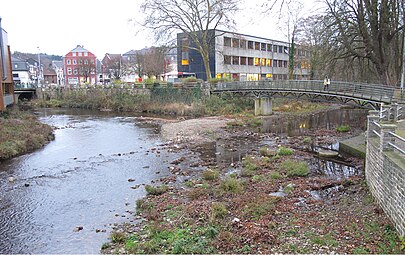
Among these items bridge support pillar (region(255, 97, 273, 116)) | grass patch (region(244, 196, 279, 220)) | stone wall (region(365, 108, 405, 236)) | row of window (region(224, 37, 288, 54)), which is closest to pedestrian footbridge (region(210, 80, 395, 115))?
bridge support pillar (region(255, 97, 273, 116))

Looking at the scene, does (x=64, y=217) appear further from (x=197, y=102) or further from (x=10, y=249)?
(x=197, y=102)

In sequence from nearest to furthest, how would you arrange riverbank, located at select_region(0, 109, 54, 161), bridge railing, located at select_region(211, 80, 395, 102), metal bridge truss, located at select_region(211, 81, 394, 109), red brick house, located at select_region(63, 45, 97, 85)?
riverbank, located at select_region(0, 109, 54, 161)
bridge railing, located at select_region(211, 80, 395, 102)
metal bridge truss, located at select_region(211, 81, 394, 109)
red brick house, located at select_region(63, 45, 97, 85)

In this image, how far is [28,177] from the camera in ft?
50.4

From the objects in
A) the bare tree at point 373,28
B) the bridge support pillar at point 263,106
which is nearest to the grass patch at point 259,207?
the bare tree at point 373,28

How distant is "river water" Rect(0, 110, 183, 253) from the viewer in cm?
938

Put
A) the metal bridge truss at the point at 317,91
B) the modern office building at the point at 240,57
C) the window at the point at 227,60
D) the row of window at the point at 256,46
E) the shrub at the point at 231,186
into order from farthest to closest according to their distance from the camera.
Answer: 1. the row of window at the point at 256,46
2. the window at the point at 227,60
3. the modern office building at the point at 240,57
4. the metal bridge truss at the point at 317,91
5. the shrub at the point at 231,186

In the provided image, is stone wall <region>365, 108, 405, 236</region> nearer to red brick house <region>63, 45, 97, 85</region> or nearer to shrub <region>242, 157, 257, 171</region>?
shrub <region>242, 157, 257, 171</region>

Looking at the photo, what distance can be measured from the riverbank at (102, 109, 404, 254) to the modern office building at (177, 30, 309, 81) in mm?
39411

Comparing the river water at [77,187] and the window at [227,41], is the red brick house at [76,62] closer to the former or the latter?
the window at [227,41]

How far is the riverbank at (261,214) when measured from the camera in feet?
25.9

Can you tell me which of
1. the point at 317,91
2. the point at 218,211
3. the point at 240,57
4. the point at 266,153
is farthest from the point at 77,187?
the point at 240,57

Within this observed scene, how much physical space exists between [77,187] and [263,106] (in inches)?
1108

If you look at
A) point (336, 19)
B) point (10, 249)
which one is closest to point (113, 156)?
point (10, 249)

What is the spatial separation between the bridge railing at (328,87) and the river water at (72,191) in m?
15.7
